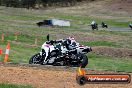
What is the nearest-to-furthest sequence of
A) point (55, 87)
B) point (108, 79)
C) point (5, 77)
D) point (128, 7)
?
point (108, 79), point (55, 87), point (5, 77), point (128, 7)

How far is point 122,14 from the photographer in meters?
103

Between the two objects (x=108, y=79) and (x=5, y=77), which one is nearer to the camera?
(x=108, y=79)

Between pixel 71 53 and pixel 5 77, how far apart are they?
7018 millimetres

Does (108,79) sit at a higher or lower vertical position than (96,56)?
higher

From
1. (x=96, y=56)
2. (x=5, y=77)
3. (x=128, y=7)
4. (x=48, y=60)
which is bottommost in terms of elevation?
(x=128, y=7)

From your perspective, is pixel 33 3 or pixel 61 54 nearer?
pixel 61 54

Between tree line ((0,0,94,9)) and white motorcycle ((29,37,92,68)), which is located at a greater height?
white motorcycle ((29,37,92,68))

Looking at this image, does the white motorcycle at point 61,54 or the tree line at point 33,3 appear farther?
the tree line at point 33,3

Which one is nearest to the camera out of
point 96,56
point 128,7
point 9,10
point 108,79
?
point 108,79

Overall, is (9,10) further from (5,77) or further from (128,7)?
(5,77)

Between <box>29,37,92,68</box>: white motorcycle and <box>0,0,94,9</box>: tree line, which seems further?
<box>0,0,94,9</box>: tree line

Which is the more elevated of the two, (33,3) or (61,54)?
(61,54)

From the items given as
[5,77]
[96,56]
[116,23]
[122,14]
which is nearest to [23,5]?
[122,14]

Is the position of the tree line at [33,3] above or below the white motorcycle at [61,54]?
below
